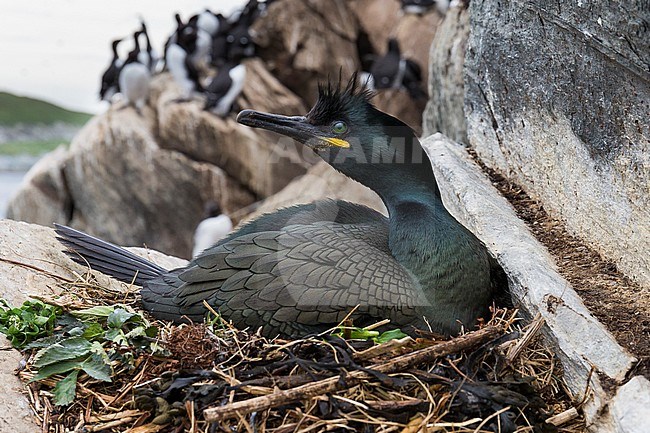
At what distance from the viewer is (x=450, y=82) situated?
21.5ft

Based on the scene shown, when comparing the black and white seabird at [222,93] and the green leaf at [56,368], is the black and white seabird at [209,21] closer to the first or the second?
the black and white seabird at [222,93]

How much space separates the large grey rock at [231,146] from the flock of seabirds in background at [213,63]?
30cm

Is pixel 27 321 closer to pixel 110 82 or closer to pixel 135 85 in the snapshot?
pixel 135 85

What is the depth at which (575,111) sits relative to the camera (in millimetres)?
3656

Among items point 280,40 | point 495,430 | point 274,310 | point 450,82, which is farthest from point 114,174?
point 495,430

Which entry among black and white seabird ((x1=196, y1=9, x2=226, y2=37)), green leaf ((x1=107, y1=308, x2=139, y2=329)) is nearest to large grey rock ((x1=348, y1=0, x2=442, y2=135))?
black and white seabird ((x1=196, y1=9, x2=226, y2=37))

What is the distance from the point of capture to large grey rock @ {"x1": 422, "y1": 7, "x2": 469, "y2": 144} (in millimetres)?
6309

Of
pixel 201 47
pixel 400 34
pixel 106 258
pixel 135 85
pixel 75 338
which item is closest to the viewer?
pixel 75 338

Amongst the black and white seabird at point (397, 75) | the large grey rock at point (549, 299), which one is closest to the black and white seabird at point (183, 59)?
the black and white seabird at point (397, 75)

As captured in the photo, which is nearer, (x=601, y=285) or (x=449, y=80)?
(x=601, y=285)

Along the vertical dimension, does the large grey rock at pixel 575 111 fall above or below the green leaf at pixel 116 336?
above

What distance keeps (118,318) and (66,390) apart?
1.30 ft

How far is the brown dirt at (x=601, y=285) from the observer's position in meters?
2.86

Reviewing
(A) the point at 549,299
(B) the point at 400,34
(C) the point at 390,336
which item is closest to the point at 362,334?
(C) the point at 390,336
